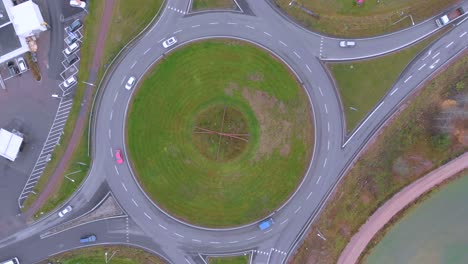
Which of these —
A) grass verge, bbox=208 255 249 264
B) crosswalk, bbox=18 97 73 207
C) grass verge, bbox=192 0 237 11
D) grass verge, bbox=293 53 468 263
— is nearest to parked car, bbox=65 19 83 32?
crosswalk, bbox=18 97 73 207

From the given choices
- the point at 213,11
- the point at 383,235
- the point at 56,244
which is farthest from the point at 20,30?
the point at 383,235

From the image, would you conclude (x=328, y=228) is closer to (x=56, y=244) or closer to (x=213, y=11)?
(x=213, y=11)

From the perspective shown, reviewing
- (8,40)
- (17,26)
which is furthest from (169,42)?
(8,40)

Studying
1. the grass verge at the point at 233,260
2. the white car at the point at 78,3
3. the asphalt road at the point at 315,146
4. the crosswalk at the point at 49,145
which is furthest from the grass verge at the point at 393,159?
the white car at the point at 78,3

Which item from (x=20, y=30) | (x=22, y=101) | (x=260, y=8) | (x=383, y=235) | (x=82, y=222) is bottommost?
(x=82, y=222)

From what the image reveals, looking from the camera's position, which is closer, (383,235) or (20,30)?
(20,30)

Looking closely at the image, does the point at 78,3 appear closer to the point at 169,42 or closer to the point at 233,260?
the point at 169,42
